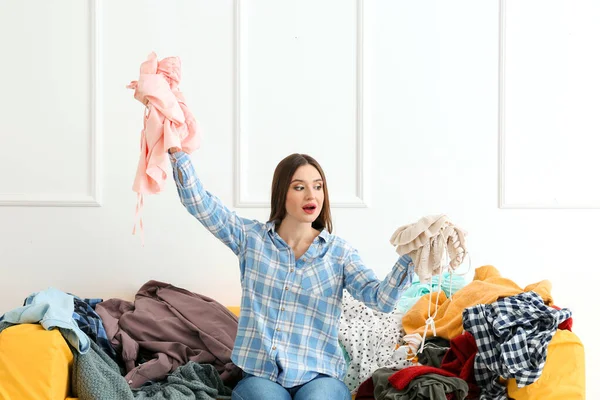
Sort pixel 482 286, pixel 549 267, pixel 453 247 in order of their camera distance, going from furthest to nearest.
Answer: pixel 549 267 → pixel 482 286 → pixel 453 247

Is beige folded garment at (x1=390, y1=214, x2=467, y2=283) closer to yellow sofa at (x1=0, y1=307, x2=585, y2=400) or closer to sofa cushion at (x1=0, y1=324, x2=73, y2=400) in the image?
yellow sofa at (x1=0, y1=307, x2=585, y2=400)

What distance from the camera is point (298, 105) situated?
10.1 ft

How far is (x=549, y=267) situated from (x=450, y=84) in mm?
957

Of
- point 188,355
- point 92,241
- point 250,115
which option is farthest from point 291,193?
point 92,241

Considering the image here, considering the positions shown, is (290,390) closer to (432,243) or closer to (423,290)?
(432,243)

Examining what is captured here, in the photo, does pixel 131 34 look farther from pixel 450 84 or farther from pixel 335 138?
pixel 450 84

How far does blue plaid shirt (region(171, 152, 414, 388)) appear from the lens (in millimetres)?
2092

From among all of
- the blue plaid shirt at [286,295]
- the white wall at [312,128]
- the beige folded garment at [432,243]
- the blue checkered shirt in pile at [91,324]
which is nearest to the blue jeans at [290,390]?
the blue plaid shirt at [286,295]

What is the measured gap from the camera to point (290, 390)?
210cm

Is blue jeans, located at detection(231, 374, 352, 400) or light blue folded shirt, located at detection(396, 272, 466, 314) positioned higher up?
light blue folded shirt, located at detection(396, 272, 466, 314)

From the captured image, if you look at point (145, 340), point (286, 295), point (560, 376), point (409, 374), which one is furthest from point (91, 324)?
point (560, 376)

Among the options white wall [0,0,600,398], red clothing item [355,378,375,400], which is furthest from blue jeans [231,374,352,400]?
white wall [0,0,600,398]

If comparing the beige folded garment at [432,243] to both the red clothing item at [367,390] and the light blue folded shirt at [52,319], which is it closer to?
the red clothing item at [367,390]

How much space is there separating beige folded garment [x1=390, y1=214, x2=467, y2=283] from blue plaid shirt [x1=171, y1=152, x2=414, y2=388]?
0.26 m
